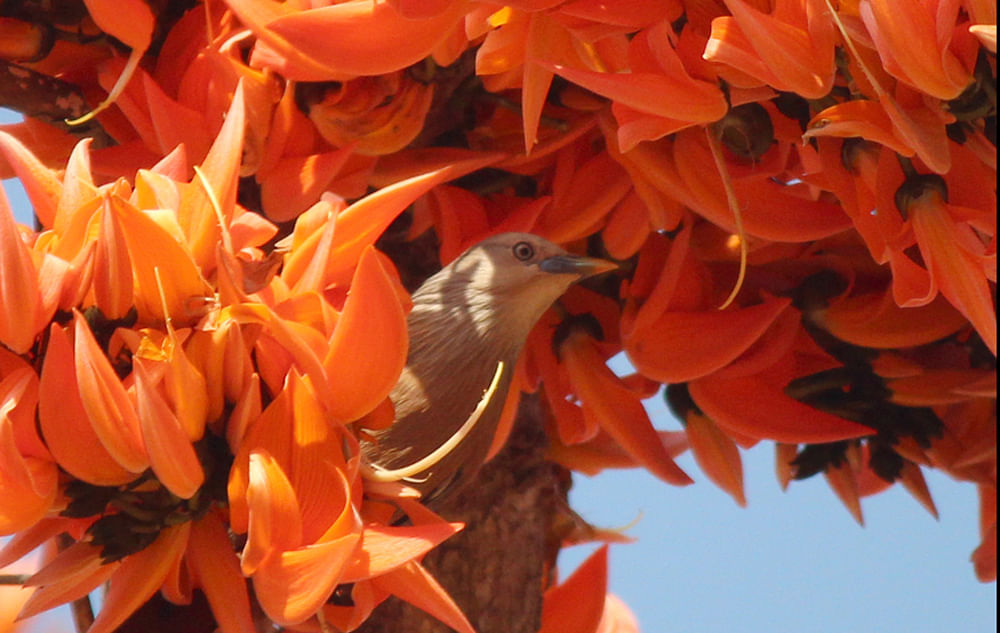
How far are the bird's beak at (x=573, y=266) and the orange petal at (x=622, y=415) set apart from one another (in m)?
0.07

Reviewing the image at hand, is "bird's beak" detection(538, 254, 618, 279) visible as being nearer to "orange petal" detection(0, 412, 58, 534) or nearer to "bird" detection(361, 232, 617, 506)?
"bird" detection(361, 232, 617, 506)

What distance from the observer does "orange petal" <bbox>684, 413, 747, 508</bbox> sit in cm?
61

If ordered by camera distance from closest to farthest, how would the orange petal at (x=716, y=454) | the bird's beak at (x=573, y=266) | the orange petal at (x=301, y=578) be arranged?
the orange petal at (x=301, y=578), the bird's beak at (x=573, y=266), the orange petal at (x=716, y=454)

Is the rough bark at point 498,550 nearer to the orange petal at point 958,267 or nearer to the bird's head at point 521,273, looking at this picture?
the bird's head at point 521,273

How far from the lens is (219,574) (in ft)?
1.39

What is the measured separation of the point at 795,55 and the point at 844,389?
0.24 meters

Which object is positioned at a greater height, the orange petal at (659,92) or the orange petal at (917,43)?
the orange petal at (917,43)

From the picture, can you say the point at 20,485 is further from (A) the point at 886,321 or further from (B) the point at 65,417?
(A) the point at 886,321

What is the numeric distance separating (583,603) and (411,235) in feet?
0.57

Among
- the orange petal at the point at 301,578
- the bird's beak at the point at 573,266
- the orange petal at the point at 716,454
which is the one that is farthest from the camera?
the orange petal at the point at 716,454

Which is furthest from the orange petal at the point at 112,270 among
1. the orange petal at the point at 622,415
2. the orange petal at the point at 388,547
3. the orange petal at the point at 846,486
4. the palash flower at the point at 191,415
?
the orange petal at the point at 846,486

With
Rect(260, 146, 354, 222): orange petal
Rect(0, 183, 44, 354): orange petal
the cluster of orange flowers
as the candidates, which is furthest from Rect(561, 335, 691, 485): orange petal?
Rect(0, 183, 44, 354): orange petal

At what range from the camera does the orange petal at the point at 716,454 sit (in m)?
0.61

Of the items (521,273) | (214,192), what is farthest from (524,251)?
(214,192)
